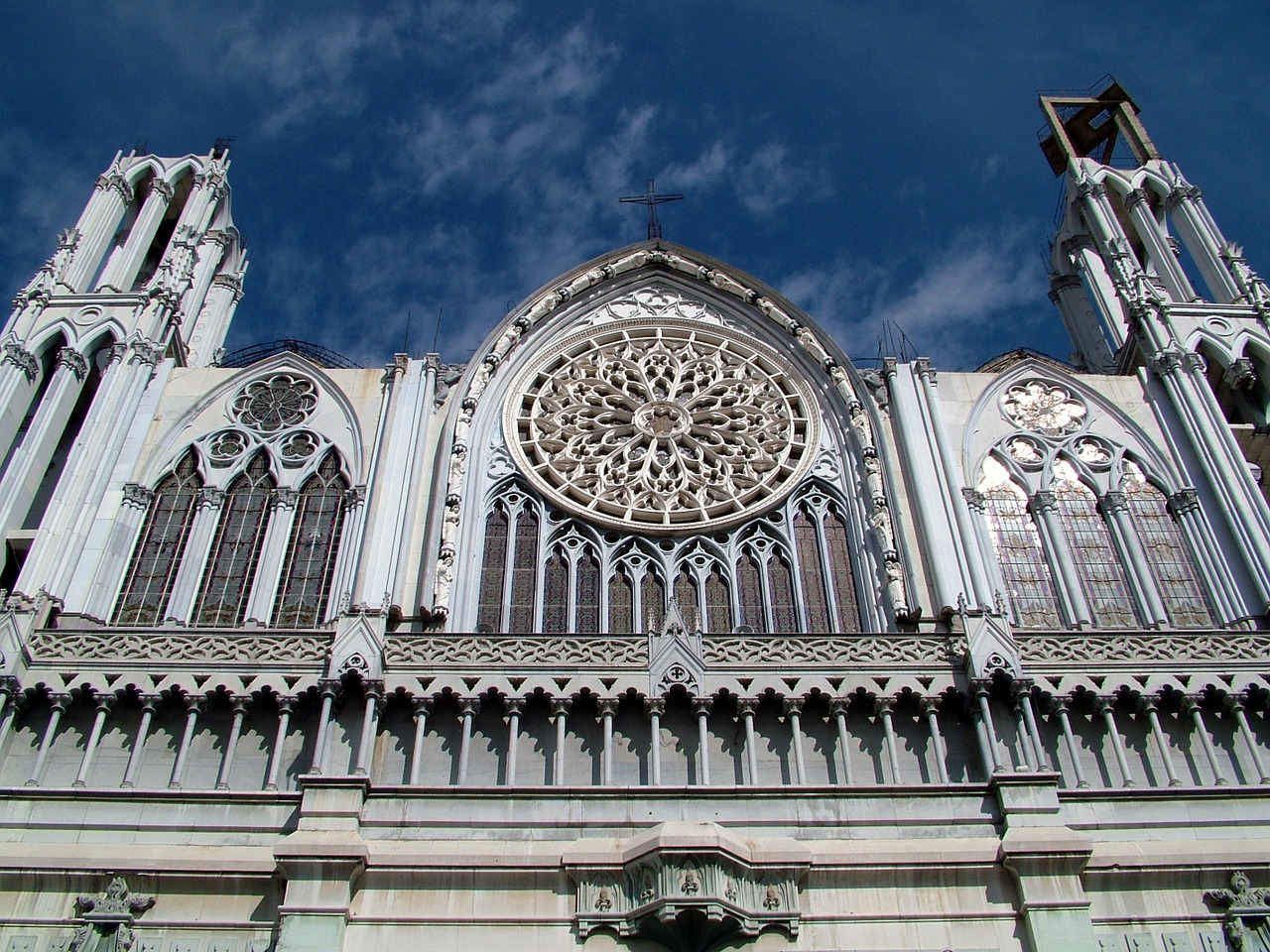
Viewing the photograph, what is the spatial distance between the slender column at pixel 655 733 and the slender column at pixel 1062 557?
7.87m

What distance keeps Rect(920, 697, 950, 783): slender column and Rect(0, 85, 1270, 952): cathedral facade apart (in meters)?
0.07

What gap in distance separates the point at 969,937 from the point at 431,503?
11.6 meters

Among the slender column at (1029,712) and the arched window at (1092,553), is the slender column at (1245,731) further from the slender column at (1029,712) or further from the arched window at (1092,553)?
the arched window at (1092,553)

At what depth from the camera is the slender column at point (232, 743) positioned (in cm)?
1733

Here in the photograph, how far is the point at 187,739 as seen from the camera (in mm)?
17750

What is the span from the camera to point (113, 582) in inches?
838

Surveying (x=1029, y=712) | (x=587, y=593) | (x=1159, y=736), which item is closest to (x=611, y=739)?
(x=587, y=593)

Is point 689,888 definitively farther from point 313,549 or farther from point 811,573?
point 313,549

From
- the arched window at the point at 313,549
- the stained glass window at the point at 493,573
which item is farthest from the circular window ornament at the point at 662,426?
the arched window at the point at 313,549

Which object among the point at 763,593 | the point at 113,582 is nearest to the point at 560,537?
the point at 763,593

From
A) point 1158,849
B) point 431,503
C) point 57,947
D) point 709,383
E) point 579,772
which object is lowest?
point 57,947

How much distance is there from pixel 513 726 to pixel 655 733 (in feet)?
6.69

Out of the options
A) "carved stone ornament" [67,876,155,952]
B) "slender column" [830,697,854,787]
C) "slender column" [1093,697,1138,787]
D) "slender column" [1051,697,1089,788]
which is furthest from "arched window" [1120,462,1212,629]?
"carved stone ornament" [67,876,155,952]

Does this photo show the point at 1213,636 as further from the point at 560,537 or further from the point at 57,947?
the point at 57,947
